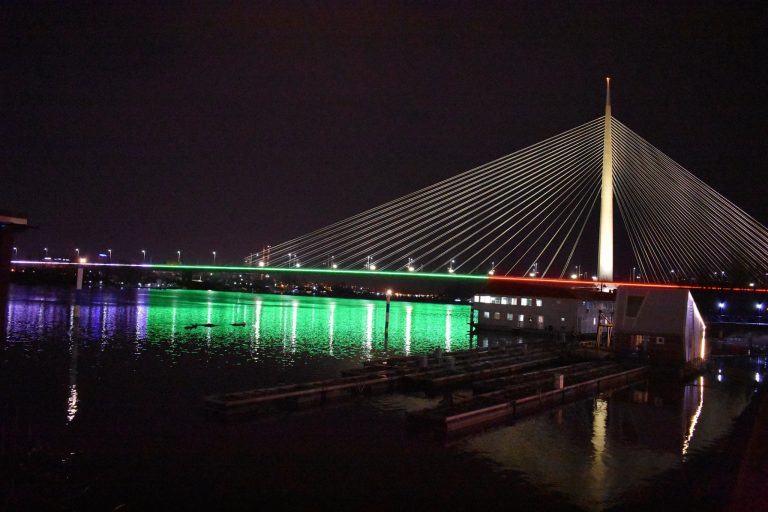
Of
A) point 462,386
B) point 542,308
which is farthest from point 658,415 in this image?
point 542,308

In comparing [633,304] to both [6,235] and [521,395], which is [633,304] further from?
[6,235]

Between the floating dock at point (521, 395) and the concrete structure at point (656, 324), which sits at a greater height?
the concrete structure at point (656, 324)

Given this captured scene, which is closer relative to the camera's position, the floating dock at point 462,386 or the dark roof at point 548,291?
the floating dock at point 462,386


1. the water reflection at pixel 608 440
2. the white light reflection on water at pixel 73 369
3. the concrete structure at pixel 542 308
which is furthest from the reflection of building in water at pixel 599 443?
the concrete structure at pixel 542 308

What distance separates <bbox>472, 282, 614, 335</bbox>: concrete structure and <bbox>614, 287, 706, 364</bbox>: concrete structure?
12.8m

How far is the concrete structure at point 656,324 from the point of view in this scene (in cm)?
Result: 2223

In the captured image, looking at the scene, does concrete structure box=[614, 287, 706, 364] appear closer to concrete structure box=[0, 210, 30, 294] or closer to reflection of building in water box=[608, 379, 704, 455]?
reflection of building in water box=[608, 379, 704, 455]

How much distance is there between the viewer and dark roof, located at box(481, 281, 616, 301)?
37812 millimetres

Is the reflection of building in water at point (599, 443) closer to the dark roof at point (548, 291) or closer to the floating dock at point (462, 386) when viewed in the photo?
the floating dock at point (462, 386)

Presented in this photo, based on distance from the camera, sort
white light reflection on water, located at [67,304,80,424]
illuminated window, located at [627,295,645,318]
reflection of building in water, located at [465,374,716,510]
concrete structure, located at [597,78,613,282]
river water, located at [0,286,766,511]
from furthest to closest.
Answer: concrete structure, located at [597,78,613,282]
illuminated window, located at [627,295,645,318]
white light reflection on water, located at [67,304,80,424]
reflection of building in water, located at [465,374,716,510]
river water, located at [0,286,766,511]

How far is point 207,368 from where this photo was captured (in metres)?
20.5

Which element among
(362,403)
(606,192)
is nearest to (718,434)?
(362,403)

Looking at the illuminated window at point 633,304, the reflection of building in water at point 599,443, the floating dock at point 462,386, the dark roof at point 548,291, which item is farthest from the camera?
the dark roof at point 548,291

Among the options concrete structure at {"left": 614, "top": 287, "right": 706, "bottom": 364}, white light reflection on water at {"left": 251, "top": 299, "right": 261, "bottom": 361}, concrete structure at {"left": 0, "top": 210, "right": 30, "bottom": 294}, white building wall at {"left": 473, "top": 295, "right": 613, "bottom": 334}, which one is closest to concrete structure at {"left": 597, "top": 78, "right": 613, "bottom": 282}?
white building wall at {"left": 473, "top": 295, "right": 613, "bottom": 334}
